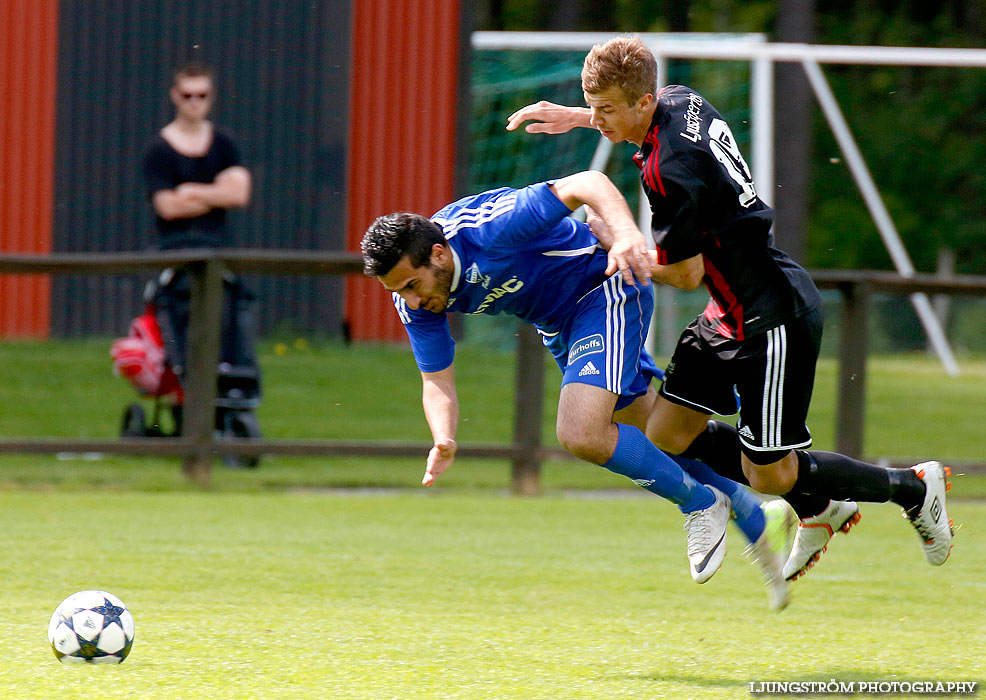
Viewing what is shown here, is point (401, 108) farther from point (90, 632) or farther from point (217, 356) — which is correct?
point (90, 632)

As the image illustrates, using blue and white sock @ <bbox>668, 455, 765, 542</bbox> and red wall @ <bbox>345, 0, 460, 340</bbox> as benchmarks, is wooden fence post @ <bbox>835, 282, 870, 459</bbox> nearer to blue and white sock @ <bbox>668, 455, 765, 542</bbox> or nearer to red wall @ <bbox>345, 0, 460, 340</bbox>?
blue and white sock @ <bbox>668, 455, 765, 542</bbox>

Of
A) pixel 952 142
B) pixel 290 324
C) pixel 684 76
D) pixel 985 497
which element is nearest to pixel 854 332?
pixel 985 497

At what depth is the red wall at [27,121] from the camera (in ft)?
48.0

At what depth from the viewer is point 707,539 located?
493cm

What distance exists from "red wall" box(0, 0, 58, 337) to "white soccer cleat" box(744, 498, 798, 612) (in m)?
11.1

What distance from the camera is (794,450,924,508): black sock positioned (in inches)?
202

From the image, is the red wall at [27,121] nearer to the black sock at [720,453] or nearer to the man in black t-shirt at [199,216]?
the man in black t-shirt at [199,216]

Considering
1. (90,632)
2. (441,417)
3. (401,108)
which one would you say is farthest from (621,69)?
(401,108)

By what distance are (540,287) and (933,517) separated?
1.72 metres

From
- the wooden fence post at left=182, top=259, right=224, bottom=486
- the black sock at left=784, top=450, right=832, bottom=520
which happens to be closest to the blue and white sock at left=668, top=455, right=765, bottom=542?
the black sock at left=784, top=450, right=832, bottom=520

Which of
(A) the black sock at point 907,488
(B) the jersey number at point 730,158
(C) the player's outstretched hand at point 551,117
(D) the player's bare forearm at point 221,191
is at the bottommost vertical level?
(A) the black sock at point 907,488

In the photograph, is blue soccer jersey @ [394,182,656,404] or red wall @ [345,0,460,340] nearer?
blue soccer jersey @ [394,182,656,404]

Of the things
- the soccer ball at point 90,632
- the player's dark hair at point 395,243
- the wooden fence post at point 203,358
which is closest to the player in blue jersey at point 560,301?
the player's dark hair at point 395,243

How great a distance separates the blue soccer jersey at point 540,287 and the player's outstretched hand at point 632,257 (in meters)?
0.48
